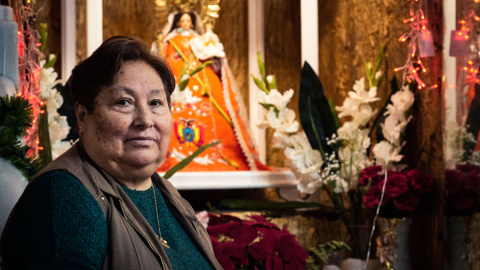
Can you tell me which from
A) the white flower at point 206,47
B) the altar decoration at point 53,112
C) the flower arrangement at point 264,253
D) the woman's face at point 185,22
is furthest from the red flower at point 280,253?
the woman's face at point 185,22

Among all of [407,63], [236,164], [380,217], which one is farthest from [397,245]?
[236,164]

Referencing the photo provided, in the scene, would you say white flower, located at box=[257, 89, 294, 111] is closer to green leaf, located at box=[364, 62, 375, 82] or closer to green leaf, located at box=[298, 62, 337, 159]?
green leaf, located at box=[298, 62, 337, 159]

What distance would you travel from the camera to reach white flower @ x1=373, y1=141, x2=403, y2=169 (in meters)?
2.45

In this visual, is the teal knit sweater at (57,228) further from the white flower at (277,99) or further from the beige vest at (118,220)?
the white flower at (277,99)

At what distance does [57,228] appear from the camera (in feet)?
3.24

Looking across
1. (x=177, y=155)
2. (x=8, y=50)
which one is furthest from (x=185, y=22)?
(x=8, y=50)

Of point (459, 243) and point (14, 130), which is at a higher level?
point (14, 130)

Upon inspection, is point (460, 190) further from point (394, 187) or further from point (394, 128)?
point (394, 128)

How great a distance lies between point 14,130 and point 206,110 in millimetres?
1755

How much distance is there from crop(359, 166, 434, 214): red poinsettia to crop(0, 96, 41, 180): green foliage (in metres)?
1.37

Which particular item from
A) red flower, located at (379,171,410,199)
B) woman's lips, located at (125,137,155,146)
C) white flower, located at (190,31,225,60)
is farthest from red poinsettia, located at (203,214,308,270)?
white flower, located at (190,31,225,60)

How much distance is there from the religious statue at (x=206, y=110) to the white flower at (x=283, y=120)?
0.29 metres

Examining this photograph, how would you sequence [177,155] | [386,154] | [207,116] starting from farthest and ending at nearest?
[207,116], [177,155], [386,154]

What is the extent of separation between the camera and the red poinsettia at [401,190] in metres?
2.32
